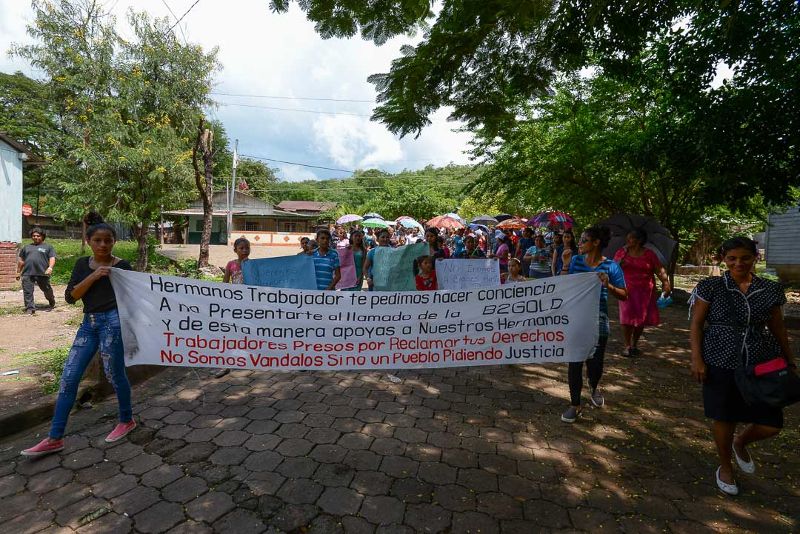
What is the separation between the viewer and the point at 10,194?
12133 mm

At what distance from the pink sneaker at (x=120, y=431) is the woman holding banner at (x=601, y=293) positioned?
3681 millimetres

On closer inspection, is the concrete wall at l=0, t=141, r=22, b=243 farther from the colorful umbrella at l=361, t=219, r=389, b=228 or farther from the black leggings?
the colorful umbrella at l=361, t=219, r=389, b=228

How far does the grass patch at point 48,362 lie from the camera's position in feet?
14.2

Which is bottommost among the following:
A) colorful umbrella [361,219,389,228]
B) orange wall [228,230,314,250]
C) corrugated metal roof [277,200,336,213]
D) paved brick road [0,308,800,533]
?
paved brick road [0,308,800,533]

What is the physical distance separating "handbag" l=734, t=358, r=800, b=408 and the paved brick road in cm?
73

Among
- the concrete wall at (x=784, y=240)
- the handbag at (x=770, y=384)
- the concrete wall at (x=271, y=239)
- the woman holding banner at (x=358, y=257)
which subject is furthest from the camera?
the concrete wall at (x=271, y=239)

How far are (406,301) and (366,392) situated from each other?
122 centimetres

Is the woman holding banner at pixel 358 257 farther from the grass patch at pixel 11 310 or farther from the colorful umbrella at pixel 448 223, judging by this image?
the colorful umbrella at pixel 448 223

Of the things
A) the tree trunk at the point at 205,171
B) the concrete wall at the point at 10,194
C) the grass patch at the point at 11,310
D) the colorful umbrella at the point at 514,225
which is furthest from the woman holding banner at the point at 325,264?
the colorful umbrella at the point at 514,225

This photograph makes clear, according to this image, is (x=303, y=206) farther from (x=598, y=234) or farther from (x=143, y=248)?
(x=598, y=234)

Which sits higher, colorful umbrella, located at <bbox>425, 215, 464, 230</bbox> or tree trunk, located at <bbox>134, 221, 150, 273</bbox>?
colorful umbrella, located at <bbox>425, 215, 464, 230</bbox>

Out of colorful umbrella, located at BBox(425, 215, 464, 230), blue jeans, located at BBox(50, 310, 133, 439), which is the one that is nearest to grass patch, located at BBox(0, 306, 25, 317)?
blue jeans, located at BBox(50, 310, 133, 439)

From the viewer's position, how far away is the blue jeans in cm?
311

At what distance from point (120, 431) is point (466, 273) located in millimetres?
4173
